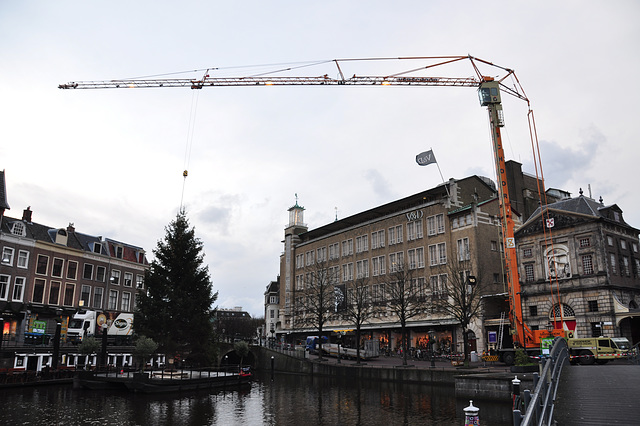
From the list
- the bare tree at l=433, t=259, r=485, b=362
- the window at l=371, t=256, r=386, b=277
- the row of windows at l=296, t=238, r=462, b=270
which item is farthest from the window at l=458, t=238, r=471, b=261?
the window at l=371, t=256, r=386, b=277

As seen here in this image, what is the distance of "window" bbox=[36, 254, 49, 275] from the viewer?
185ft

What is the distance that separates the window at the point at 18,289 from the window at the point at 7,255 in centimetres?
209

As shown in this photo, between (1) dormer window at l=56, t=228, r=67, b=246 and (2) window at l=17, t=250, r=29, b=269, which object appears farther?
(1) dormer window at l=56, t=228, r=67, b=246

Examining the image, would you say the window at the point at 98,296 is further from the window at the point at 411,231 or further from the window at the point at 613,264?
the window at the point at 613,264

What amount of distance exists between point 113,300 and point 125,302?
2210mm

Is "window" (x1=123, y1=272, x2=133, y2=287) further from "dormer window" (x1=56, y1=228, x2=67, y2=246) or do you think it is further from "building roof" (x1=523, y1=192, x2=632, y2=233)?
"building roof" (x1=523, y1=192, x2=632, y2=233)

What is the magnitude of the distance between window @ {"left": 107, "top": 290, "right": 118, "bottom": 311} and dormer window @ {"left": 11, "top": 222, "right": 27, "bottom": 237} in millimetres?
14761

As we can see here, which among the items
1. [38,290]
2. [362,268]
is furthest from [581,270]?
[38,290]

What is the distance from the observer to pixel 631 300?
1880 inches

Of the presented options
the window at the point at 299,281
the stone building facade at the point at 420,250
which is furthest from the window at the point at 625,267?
the window at the point at 299,281

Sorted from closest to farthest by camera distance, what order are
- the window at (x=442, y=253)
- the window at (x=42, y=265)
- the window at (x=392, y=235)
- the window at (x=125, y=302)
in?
the window at (x=42, y=265) → the window at (x=442, y=253) → the window at (x=125, y=302) → the window at (x=392, y=235)

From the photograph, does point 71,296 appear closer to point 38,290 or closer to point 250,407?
point 38,290

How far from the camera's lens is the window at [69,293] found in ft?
196

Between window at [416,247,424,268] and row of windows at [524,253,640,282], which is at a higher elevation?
window at [416,247,424,268]
